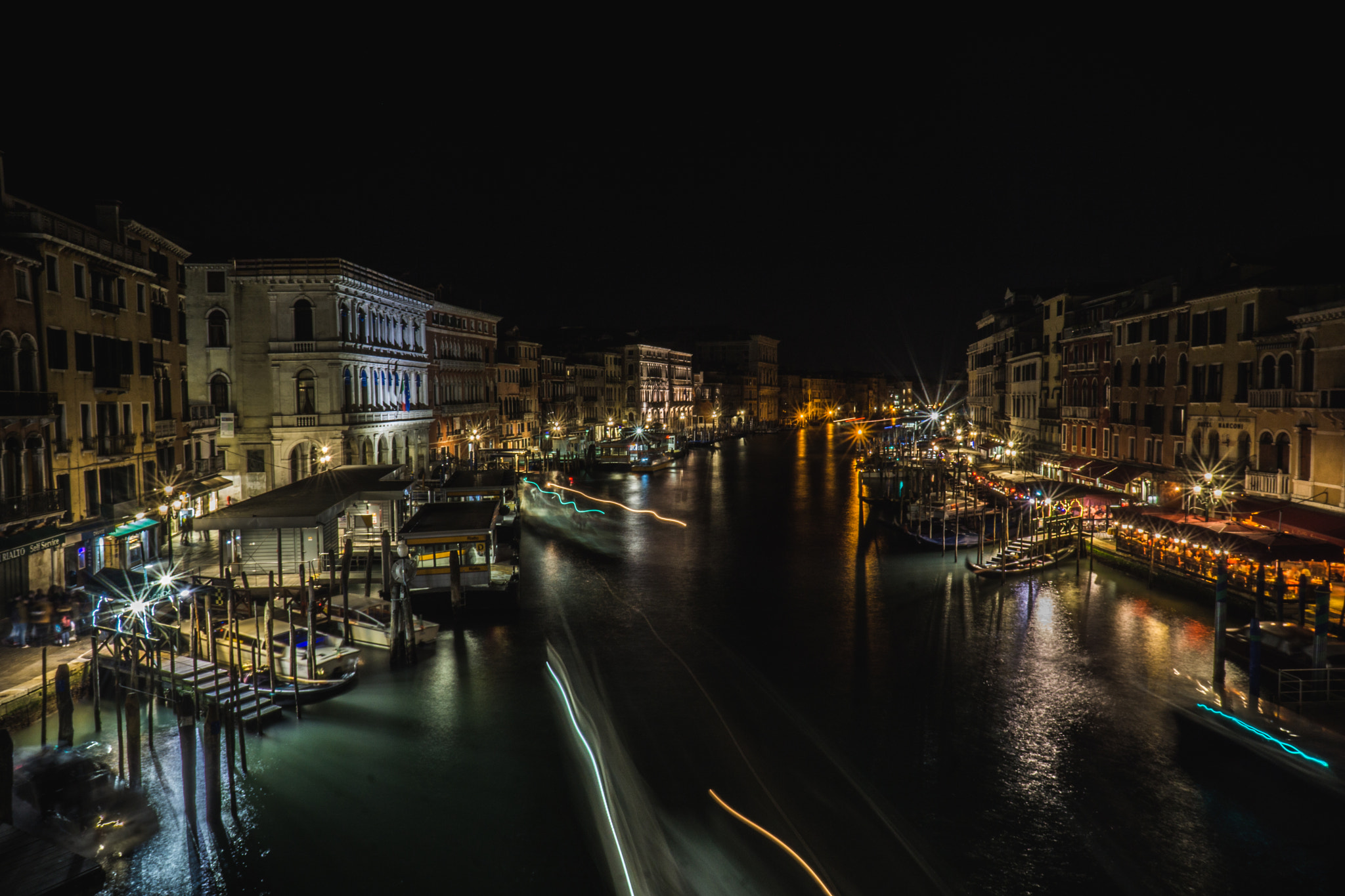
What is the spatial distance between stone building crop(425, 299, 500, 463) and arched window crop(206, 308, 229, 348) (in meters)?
14.1

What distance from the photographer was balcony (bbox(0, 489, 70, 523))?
17.1 meters

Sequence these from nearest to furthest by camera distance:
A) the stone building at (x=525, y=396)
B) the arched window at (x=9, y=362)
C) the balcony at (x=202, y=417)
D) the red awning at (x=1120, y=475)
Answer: the arched window at (x=9, y=362) < the balcony at (x=202, y=417) < the red awning at (x=1120, y=475) < the stone building at (x=525, y=396)

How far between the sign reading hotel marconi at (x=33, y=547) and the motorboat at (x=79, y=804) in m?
5.38

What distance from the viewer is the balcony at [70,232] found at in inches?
728

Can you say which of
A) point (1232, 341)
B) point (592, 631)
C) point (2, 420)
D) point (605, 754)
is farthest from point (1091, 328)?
point (2, 420)

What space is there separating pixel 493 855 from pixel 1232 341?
25.7 m

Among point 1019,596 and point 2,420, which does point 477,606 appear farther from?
point 1019,596

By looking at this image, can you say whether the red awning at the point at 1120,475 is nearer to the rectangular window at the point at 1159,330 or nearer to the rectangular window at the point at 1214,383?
the rectangular window at the point at 1159,330

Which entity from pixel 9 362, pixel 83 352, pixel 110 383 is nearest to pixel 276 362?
pixel 110 383

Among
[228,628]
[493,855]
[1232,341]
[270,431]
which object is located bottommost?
[493,855]

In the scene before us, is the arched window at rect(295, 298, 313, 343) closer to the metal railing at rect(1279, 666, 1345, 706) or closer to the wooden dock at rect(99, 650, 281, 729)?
the wooden dock at rect(99, 650, 281, 729)

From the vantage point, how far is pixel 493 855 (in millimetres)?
10664

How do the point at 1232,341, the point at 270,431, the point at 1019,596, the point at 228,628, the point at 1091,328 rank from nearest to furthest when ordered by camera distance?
the point at 228,628, the point at 1019,596, the point at 1232,341, the point at 270,431, the point at 1091,328

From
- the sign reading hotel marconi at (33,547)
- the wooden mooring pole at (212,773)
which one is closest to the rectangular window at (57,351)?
the sign reading hotel marconi at (33,547)
